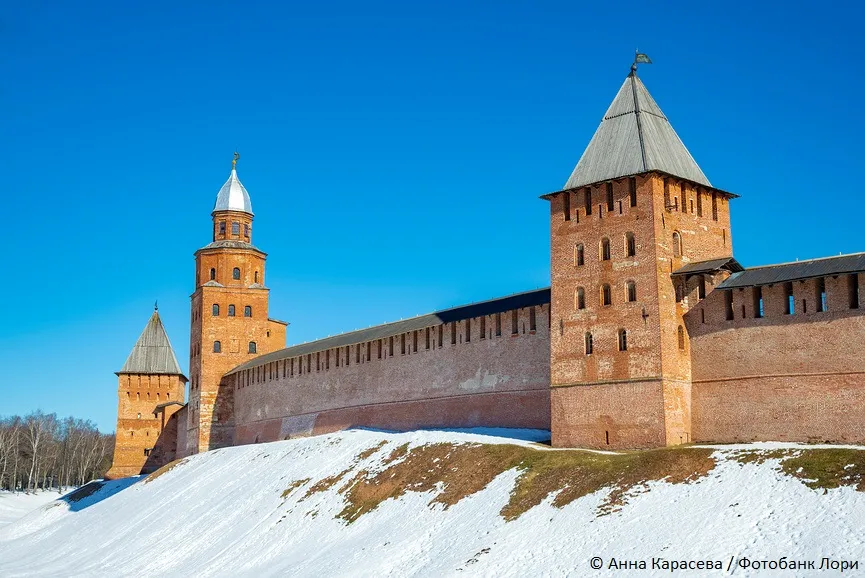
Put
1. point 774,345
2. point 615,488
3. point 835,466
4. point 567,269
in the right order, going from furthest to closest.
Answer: point 567,269 → point 774,345 → point 615,488 → point 835,466

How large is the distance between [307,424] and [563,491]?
23042 millimetres

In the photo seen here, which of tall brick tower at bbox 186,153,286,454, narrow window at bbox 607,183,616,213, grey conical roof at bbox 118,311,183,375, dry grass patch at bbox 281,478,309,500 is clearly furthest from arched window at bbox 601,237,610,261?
grey conical roof at bbox 118,311,183,375

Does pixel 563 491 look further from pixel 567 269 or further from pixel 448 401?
pixel 448 401

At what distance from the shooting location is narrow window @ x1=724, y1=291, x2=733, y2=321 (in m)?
26.8

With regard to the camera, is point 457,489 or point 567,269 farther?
point 567,269

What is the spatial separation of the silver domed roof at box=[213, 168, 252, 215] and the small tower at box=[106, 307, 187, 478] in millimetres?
13131

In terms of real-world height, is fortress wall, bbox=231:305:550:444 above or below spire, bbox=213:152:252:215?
below

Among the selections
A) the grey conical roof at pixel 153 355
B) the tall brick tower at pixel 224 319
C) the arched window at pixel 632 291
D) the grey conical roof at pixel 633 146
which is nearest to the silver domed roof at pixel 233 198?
the tall brick tower at pixel 224 319

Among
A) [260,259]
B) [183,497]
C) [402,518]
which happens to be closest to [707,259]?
[402,518]

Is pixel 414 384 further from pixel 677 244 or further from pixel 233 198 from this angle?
pixel 233 198

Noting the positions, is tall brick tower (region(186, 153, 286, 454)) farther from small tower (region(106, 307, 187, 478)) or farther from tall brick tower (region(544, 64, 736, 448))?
tall brick tower (region(544, 64, 736, 448))

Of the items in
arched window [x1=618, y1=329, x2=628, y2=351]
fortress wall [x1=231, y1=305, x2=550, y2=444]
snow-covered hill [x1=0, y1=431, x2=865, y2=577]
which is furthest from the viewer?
fortress wall [x1=231, y1=305, x2=550, y2=444]

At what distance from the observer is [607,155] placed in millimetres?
29984

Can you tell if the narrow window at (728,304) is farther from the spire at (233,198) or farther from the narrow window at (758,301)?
the spire at (233,198)
